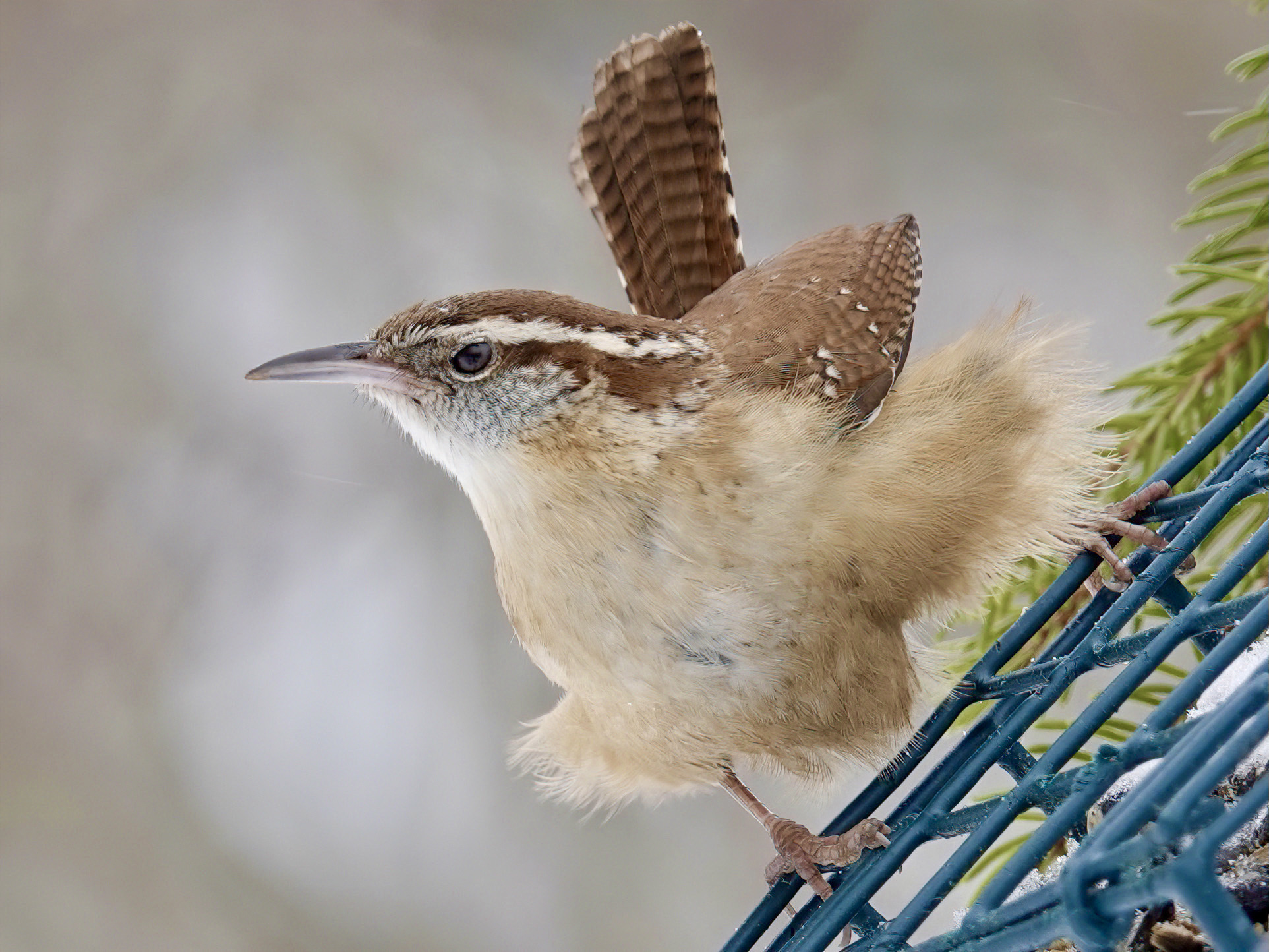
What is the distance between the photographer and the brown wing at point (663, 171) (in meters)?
2.61

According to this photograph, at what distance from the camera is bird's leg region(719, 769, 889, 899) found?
5.40 feet

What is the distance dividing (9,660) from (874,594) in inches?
131

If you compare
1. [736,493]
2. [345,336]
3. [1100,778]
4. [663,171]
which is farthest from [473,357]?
[345,336]

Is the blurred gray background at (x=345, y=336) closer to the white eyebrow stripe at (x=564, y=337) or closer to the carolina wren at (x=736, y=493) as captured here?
the carolina wren at (x=736, y=493)

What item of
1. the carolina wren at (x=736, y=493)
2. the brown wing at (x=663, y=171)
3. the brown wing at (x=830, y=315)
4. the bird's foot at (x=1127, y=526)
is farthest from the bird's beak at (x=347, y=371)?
the bird's foot at (x=1127, y=526)

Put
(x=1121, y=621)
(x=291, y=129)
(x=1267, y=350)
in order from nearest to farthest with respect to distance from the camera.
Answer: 1. (x=1121, y=621)
2. (x=1267, y=350)
3. (x=291, y=129)

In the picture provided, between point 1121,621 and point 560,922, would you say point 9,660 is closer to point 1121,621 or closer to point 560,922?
point 560,922

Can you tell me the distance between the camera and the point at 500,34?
4594 millimetres

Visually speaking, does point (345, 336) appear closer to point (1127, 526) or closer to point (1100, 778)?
point (1127, 526)

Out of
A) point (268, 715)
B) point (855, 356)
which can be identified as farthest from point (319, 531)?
point (855, 356)

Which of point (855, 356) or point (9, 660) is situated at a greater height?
point (9, 660)

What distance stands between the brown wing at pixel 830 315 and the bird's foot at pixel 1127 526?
42cm

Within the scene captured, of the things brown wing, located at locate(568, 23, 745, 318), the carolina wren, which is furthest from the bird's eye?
brown wing, located at locate(568, 23, 745, 318)

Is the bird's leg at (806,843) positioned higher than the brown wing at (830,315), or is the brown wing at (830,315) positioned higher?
the brown wing at (830,315)
